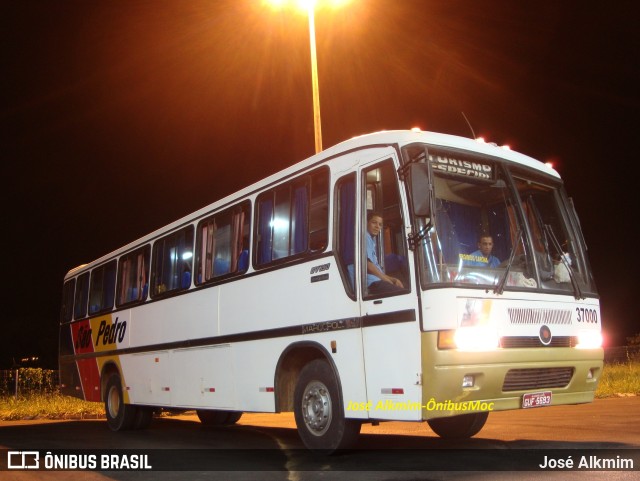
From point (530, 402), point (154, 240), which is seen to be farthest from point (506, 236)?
point (154, 240)

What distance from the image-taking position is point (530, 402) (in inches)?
292

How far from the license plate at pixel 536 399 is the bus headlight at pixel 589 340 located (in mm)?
695

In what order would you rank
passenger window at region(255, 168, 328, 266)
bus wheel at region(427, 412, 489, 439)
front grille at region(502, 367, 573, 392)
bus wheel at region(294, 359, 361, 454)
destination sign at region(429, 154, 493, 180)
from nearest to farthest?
front grille at region(502, 367, 573, 392)
destination sign at region(429, 154, 493, 180)
bus wheel at region(294, 359, 361, 454)
passenger window at region(255, 168, 328, 266)
bus wheel at region(427, 412, 489, 439)

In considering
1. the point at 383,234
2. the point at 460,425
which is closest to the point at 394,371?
the point at 383,234

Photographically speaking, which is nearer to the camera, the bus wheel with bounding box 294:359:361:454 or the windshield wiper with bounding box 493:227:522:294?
the windshield wiper with bounding box 493:227:522:294

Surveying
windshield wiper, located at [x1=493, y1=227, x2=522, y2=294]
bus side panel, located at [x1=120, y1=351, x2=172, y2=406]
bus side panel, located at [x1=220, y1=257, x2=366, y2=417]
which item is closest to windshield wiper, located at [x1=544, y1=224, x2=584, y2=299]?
windshield wiper, located at [x1=493, y1=227, x2=522, y2=294]

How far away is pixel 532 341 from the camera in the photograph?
7398 mm

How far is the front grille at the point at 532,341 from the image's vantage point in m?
7.18

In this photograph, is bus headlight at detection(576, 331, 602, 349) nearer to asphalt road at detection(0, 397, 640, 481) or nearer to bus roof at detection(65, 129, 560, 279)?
asphalt road at detection(0, 397, 640, 481)

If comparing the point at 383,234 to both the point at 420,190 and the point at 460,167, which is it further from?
the point at 460,167

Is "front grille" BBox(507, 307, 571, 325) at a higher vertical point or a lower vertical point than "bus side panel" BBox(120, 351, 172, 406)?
higher

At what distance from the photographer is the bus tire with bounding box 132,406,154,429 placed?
13.5m

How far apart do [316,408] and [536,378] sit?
7.85 ft

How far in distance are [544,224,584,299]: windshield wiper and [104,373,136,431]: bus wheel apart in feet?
28.1
